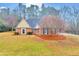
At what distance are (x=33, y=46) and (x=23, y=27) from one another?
0.15m

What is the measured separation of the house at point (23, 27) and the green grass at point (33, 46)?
0.03 metres

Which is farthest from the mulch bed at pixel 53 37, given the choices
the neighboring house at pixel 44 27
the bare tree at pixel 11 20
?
the bare tree at pixel 11 20

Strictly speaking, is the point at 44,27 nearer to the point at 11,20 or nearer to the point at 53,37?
the point at 53,37

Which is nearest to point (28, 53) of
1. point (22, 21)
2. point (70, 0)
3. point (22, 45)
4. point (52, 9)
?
point (22, 45)

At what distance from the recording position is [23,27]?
1446 mm

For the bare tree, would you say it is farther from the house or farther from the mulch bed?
the mulch bed

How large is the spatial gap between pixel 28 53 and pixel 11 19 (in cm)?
26

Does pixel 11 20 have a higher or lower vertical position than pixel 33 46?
higher

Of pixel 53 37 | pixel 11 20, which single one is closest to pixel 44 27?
pixel 53 37

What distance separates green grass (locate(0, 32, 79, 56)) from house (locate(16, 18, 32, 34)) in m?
0.03

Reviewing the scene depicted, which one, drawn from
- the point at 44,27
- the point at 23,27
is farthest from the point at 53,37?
the point at 23,27

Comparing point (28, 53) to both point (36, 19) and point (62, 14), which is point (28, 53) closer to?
point (36, 19)

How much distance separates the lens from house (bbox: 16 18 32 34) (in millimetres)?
1444

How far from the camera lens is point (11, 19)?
145 centimetres
